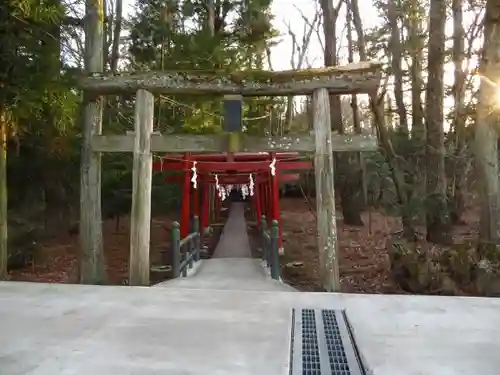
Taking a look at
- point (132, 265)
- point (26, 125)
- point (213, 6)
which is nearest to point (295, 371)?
point (132, 265)

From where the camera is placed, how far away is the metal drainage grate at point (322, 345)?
2607 mm

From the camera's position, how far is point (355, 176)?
51.8ft

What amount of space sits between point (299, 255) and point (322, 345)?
9926mm

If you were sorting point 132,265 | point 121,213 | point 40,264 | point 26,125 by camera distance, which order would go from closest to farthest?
point 132,265 → point 26,125 → point 40,264 → point 121,213

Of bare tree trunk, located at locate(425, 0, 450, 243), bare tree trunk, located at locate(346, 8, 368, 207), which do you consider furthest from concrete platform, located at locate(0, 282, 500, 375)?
bare tree trunk, located at locate(346, 8, 368, 207)

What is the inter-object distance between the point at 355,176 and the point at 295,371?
13705 millimetres

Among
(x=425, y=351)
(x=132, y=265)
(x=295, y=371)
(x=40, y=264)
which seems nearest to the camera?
(x=295, y=371)

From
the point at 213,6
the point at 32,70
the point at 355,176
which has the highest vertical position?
the point at 213,6

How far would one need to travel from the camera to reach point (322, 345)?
3.02 m

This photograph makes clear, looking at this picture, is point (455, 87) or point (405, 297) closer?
point (405, 297)

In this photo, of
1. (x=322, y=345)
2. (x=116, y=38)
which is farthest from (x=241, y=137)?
(x=116, y=38)

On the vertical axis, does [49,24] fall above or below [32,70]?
above

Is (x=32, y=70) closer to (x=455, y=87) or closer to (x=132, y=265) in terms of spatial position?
(x=132, y=265)

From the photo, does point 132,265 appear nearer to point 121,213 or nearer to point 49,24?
point 49,24
